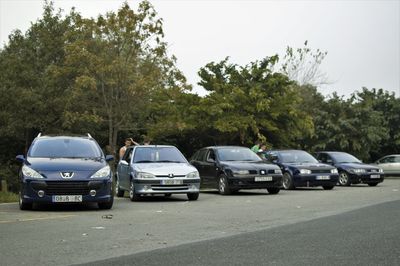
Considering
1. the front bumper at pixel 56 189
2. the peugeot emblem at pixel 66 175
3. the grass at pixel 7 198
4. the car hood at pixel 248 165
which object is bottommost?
the grass at pixel 7 198

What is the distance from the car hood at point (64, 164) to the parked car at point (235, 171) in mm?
6230

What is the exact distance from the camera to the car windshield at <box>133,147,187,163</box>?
718 inches

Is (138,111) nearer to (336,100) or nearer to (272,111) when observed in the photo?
(272,111)

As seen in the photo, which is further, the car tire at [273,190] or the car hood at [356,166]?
the car hood at [356,166]

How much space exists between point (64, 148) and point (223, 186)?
6.50 m

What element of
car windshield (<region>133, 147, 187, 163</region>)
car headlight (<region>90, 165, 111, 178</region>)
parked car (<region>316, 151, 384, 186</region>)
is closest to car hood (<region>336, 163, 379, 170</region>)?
parked car (<region>316, 151, 384, 186</region>)

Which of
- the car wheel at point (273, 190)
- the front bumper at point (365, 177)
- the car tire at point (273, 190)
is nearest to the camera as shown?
the car wheel at point (273, 190)

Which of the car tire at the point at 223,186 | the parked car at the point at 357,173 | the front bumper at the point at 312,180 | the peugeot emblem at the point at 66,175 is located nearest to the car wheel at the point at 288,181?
the front bumper at the point at 312,180

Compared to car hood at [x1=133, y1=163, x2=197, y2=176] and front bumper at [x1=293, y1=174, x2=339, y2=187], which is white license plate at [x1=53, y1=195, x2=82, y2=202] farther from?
front bumper at [x1=293, y1=174, x2=339, y2=187]

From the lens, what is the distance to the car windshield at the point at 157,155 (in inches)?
718

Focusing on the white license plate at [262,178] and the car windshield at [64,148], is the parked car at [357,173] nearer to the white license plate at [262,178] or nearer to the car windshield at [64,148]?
the white license plate at [262,178]

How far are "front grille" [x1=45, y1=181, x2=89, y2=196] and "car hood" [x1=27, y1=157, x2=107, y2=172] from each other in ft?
1.02

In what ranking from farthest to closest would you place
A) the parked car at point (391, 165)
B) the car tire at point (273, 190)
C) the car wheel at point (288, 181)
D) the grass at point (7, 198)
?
1. the parked car at point (391, 165)
2. the car wheel at point (288, 181)
3. the car tire at point (273, 190)
4. the grass at point (7, 198)

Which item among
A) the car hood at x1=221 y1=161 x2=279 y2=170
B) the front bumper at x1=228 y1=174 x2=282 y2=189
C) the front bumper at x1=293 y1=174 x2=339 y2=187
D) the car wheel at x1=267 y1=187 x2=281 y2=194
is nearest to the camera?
the front bumper at x1=228 y1=174 x2=282 y2=189
